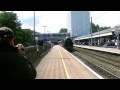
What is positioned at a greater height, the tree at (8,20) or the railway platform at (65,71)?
the tree at (8,20)

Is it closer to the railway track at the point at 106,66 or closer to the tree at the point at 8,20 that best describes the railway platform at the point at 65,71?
the railway track at the point at 106,66

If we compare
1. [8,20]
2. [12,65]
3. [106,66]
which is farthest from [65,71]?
[8,20]

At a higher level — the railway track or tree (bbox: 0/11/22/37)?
tree (bbox: 0/11/22/37)

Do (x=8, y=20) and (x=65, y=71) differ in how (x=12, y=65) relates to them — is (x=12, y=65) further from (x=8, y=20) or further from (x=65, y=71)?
(x=8, y=20)

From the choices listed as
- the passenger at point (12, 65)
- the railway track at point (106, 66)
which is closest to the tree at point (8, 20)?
the railway track at point (106, 66)

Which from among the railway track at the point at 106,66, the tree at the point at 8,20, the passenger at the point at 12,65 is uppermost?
the tree at the point at 8,20

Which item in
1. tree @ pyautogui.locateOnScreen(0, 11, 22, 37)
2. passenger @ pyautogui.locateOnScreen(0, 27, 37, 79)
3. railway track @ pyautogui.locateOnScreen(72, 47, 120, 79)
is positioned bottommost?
railway track @ pyautogui.locateOnScreen(72, 47, 120, 79)

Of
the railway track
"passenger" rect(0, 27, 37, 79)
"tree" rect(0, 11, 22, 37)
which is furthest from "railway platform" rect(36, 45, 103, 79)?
"tree" rect(0, 11, 22, 37)

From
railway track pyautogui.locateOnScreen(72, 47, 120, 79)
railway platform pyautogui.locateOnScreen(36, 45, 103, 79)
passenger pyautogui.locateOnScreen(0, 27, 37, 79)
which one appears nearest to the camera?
passenger pyautogui.locateOnScreen(0, 27, 37, 79)

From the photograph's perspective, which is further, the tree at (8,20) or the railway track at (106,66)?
the tree at (8,20)

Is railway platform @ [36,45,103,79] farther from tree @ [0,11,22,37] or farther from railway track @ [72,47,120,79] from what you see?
tree @ [0,11,22,37]
